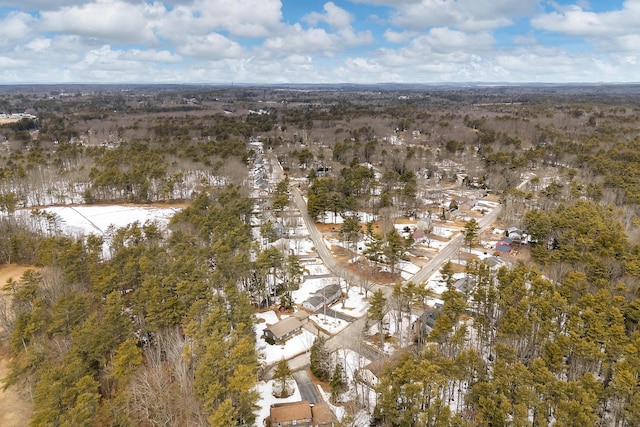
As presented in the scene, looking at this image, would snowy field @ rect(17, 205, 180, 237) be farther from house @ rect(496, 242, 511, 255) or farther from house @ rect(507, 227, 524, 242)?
house @ rect(507, 227, 524, 242)

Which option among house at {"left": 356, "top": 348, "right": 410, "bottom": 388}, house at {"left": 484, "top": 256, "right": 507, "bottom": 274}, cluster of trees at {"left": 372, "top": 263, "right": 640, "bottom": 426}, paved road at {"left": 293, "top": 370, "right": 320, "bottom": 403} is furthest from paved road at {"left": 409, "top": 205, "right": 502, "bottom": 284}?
paved road at {"left": 293, "top": 370, "right": 320, "bottom": 403}

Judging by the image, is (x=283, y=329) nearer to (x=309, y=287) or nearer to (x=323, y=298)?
(x=323, y=298)

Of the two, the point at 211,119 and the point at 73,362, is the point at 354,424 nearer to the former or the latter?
the point at 73,362

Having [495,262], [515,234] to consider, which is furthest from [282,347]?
[515,234]

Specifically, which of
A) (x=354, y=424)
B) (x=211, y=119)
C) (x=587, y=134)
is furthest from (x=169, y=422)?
(x=211, y=119)

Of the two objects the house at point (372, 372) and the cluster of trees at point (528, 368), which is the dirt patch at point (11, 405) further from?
the cluster of trees at point (528, 368)

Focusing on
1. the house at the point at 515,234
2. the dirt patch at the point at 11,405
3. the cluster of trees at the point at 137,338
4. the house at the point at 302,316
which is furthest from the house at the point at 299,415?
the house at the point at 515,234
